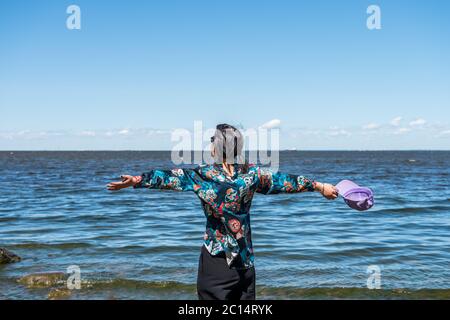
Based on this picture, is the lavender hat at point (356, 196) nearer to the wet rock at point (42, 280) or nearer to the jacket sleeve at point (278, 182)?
the jacket sleeve at point (278, 182)

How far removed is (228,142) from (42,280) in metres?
6.91

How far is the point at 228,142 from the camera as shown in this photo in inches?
158

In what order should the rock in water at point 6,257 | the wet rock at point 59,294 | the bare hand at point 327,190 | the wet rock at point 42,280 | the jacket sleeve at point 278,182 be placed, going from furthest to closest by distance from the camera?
the rock in water at point 6,257 → the wet rock at point 42,280 → the wet rock at point 59,294 → the bare hand at point 327,190 → the jacket sleeve at point 278,182

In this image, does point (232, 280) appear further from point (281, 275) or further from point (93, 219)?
point (93, 219)

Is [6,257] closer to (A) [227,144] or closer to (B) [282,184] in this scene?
(A) [227,144]

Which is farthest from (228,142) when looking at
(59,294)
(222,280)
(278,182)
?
(59,294)

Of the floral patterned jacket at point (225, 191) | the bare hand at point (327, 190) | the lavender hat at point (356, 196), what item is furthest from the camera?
the lavender hat at point (356, 196)

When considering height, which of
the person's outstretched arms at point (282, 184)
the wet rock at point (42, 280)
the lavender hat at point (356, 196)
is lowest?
the wet rock at point (42, 280)

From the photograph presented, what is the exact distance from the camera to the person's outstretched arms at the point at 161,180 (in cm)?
399

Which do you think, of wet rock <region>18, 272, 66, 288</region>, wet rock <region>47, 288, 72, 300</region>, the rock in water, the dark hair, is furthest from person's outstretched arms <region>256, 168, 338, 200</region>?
the rock in water

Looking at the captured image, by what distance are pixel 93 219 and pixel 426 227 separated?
11745 millimetres

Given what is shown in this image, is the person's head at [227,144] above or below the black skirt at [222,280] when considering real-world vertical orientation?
above

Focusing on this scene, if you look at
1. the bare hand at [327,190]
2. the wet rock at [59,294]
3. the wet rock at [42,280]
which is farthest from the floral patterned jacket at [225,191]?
the wet rock at [42,280]
